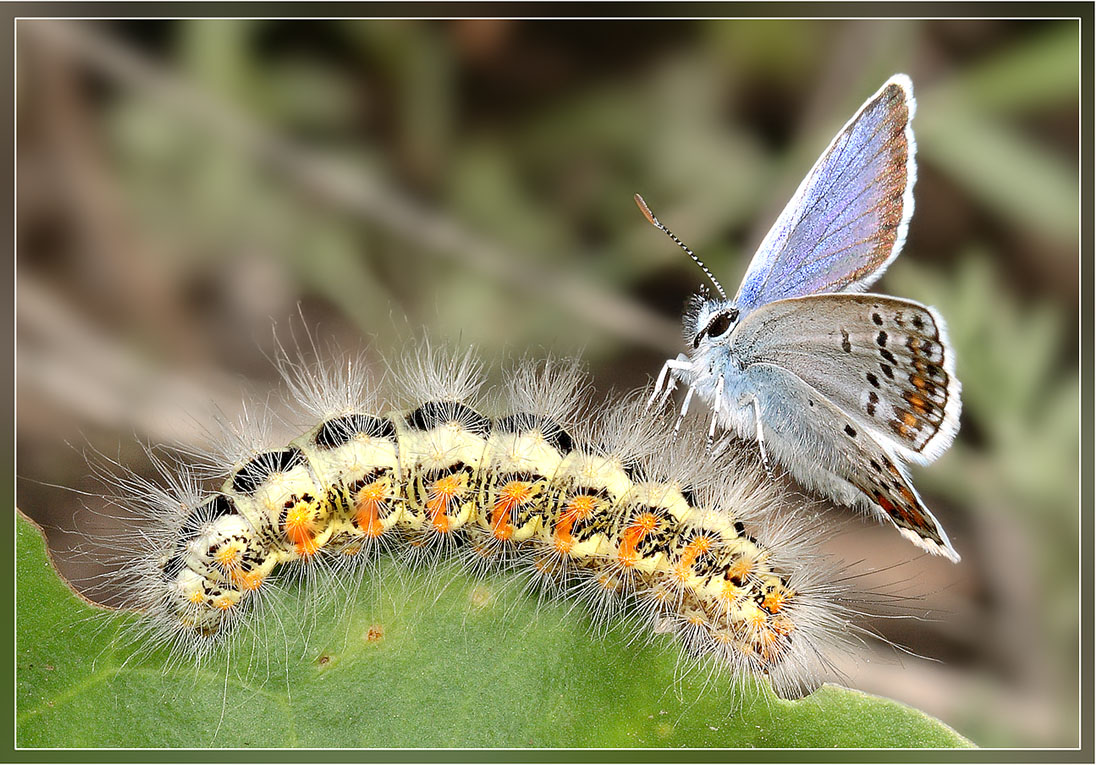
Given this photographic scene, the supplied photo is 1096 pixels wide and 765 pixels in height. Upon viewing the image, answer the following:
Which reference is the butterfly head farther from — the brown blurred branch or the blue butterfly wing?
the brown blurred branch

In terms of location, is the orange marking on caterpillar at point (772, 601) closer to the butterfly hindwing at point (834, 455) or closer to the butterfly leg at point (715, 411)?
the butterfly hindwing at point (834, 455)

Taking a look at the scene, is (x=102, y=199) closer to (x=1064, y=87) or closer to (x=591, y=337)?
(x=591, y=337)

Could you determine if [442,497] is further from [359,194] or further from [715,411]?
[359,194]

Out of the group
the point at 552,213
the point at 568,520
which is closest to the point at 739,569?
the point at 568,520

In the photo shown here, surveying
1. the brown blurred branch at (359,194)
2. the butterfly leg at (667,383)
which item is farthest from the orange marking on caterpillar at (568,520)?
the brown blurred branch at (359,194)

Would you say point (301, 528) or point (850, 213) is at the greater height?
point (850, 213)

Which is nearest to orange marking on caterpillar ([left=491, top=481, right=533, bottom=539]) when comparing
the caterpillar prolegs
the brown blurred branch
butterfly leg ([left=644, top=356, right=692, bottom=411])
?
the caterpillar prolegs
